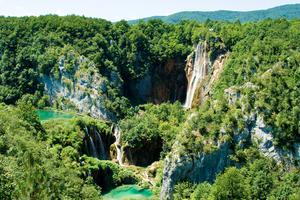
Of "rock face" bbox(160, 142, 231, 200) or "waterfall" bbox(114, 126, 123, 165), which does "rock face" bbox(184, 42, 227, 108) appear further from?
"rock face" bbox(160, 142, 231, 200)

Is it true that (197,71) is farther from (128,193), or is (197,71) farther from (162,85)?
(128,193)

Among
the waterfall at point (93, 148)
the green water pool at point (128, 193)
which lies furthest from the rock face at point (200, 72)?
the green water pool at point (128, 193)

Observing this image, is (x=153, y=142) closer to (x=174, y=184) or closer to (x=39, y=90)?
(x=174, y=184)

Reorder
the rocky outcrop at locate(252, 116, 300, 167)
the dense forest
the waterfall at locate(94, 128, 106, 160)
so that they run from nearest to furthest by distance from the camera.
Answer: the dense forest → the rocky outcrop at locate(252, 116, 300, 167) → the waterfall at locate(94, 128, 106, 160)

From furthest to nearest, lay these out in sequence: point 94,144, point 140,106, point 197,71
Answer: point 197,71 → point 140,106 → point 94,144

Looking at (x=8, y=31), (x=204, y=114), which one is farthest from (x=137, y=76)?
(x=204, y=114)

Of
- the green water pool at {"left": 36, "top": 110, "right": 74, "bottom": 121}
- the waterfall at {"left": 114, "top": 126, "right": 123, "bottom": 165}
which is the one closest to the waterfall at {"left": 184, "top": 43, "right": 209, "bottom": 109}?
the waterfall at {"left": 114, "top": 126, "right": 123, "bottom": 165}

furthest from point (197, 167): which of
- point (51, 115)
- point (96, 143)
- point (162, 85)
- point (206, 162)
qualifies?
point (162, 85)
